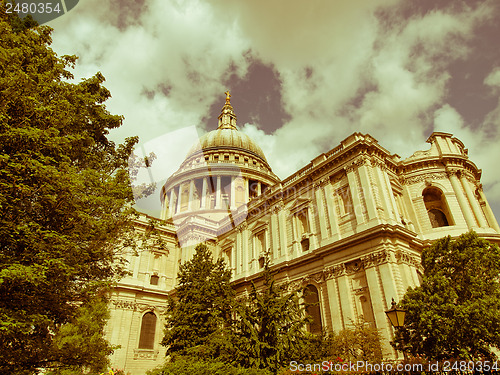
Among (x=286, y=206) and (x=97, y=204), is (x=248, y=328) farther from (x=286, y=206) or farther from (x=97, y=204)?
(x=286, y=206)


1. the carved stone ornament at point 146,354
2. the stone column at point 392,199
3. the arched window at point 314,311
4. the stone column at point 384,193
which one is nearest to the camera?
the stone column at point 384,193

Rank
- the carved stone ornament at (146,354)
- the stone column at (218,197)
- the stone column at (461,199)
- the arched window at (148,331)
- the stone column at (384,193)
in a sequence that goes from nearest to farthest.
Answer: the stone column at (384,193)
the stone column at (461,199)
the carved stone ornament at (146,354)
the arched window at (148,331)
the stone column at (218,197)

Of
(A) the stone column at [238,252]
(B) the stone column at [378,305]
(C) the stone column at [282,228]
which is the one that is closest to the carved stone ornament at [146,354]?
(A) the stone column at [238,252]

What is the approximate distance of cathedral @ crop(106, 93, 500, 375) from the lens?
20047mm

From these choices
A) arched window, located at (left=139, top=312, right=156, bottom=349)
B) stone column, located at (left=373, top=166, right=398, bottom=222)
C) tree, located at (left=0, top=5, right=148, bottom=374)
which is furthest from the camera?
arched window, located at (left=139, top=312, right=156, bottom=349)

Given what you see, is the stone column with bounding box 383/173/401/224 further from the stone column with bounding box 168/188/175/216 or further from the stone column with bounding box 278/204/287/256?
the stone column with bounding box 168/188/175/216

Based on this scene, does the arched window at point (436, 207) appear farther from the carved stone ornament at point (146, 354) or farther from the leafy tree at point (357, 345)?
the carved stone ornament at point (146, 354)

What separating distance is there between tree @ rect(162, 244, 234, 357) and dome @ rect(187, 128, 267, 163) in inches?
1373

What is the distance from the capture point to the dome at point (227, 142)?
186ft

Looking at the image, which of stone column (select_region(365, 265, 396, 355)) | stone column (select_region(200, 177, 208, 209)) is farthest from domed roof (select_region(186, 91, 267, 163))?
stone column (select_region(365, 265, 396, 355))

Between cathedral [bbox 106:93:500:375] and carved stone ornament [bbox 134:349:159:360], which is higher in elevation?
cathedral [bbox 106:93:500:375]

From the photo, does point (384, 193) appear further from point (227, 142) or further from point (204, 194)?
point (227, 142)

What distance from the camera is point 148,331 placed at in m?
32.1

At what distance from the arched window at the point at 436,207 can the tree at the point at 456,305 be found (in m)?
9.47
